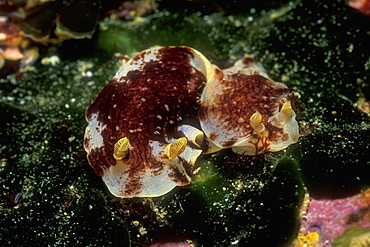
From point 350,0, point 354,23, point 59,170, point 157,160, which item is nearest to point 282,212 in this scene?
point 157,160

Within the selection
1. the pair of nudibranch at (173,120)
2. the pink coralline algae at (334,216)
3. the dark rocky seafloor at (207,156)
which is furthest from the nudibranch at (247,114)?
the pink coralline algae at (334,216)

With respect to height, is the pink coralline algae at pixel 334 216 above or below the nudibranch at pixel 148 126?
below

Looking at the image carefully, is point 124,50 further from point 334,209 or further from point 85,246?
point 334,209

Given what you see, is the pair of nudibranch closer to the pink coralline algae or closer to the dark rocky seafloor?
the dark rocky seafloor

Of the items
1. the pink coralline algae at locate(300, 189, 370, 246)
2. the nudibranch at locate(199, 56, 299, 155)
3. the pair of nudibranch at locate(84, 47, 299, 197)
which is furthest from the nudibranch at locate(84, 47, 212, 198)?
the pink coralline algae at locate(300, 189, 370, 246)

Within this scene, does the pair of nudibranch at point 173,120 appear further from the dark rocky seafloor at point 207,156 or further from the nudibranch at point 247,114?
the dark rocky seafloor at point 207,156
